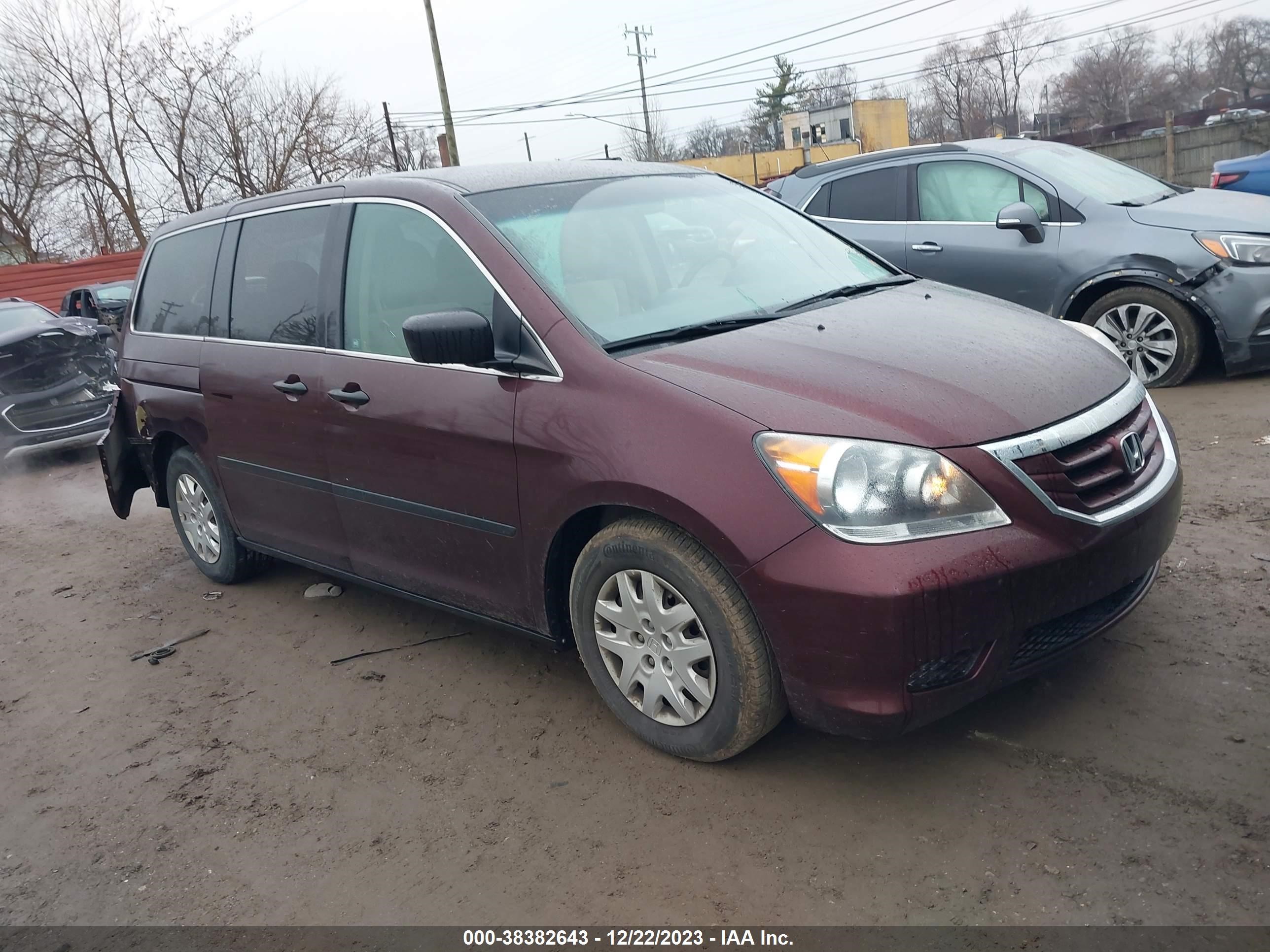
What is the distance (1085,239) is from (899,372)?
457 centimetres

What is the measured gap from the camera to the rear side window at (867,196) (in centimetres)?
764

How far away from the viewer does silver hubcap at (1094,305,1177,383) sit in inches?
257

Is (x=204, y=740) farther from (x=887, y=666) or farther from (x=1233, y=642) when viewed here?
(x=1233, y=642)

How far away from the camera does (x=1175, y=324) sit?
6477 millimetres


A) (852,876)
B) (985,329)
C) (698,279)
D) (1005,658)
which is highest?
(698,279)

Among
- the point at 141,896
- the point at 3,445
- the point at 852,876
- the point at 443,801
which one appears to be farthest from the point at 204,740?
the point at 3,445

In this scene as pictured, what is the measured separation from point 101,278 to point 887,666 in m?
28.2

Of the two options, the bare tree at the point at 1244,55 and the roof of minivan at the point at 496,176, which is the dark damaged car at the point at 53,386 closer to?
the roof of minivan at the point at 496,176

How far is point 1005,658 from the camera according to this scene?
2648 millimetres

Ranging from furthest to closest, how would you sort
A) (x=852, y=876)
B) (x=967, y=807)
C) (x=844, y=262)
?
1. (x=844, y=262)
2. (x=967, y=807)
3. (x=852, y=876)

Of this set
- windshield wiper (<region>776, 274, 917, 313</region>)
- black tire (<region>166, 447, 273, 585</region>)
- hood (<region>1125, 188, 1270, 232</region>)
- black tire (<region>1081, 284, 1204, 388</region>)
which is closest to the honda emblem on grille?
windshield wiper (<region>776, 274, 917, 313</region>)

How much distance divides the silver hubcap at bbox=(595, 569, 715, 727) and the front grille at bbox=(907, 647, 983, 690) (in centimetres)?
57

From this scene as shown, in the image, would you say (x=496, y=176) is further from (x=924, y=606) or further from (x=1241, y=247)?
(x=1241, y=247)

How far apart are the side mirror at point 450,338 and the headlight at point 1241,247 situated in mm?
5137
